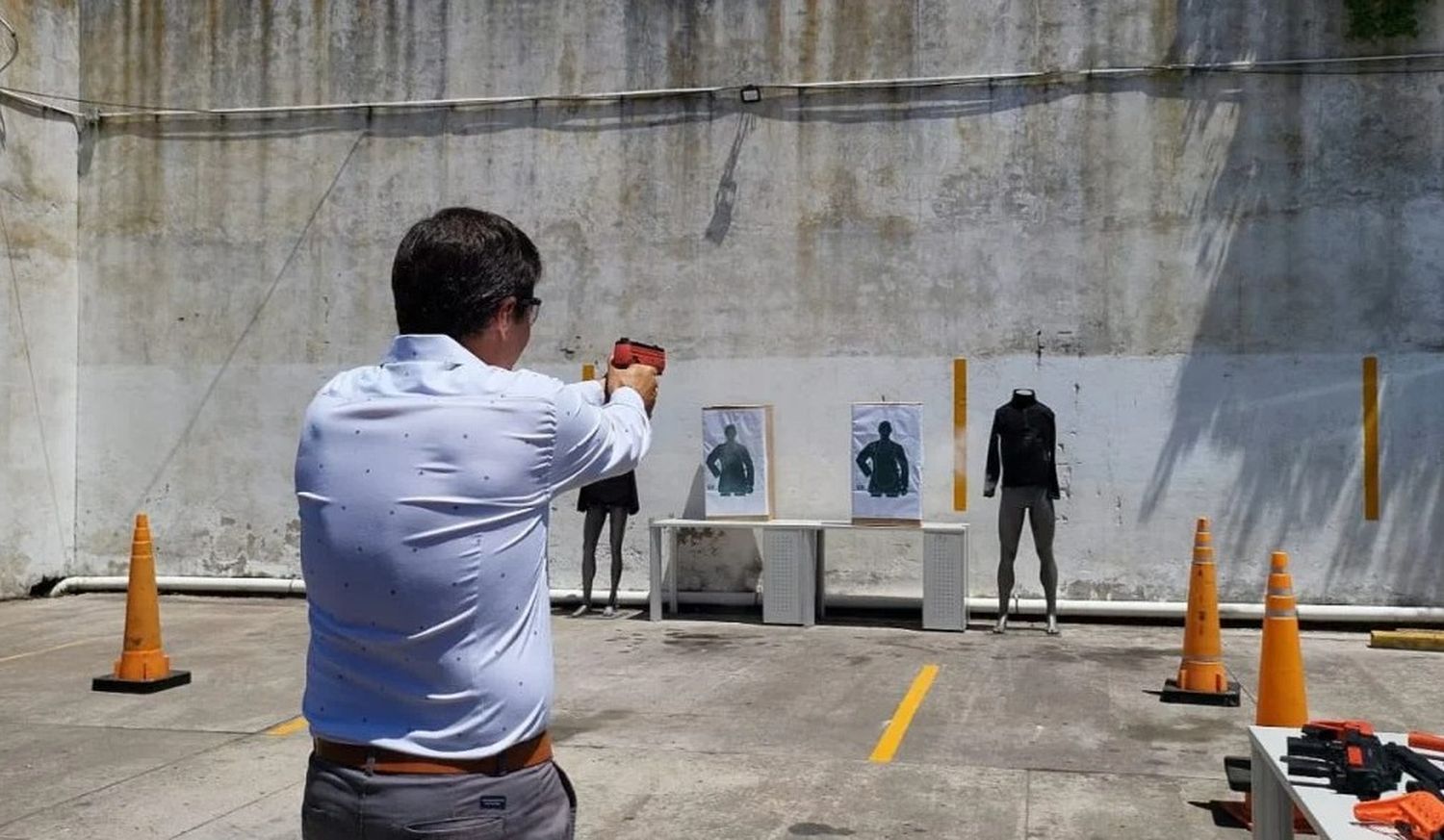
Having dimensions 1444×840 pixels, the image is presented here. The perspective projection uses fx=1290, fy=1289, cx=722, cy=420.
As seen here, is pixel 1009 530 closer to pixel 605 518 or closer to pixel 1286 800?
pixel 605 518

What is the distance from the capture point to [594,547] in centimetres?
1174

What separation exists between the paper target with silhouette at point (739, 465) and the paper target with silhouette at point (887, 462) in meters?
0.82

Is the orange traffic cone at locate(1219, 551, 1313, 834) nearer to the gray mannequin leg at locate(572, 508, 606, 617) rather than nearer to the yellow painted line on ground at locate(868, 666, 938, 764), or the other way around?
the yellow painted line on ground at locate(868, 666, 938, 764)

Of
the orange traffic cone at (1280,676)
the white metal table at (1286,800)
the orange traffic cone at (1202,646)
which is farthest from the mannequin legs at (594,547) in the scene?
the white metal table at (1286,800)

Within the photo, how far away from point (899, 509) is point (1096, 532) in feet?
6.09

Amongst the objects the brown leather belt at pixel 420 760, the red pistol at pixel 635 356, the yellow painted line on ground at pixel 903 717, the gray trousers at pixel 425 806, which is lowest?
the yellow painted line on ground at pixel 903 717

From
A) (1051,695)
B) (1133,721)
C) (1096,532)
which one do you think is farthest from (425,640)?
(1096,532)

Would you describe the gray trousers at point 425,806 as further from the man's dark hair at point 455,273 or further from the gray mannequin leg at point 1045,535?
the gray mannequin leg at point 1045,535

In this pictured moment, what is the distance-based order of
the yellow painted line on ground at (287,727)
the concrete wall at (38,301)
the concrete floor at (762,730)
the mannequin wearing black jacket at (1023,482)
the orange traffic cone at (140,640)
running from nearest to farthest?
the concrete floor at (762,730) < the yellow painted line on ground at (287,727) < the orange traffic cone at (140,640) < the mannequin wearing black jacket at (1023,482) < the concrete wall at (38,301)

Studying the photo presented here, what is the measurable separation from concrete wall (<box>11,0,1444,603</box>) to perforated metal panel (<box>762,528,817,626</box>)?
2.86 ft

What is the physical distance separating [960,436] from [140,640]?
6922 millimetres

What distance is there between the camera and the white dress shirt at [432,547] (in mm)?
2064

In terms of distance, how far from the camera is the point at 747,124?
12211mm

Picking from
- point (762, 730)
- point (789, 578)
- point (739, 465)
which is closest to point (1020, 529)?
point (789, 578)
